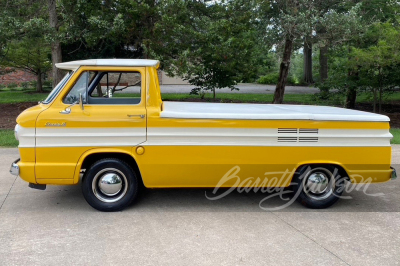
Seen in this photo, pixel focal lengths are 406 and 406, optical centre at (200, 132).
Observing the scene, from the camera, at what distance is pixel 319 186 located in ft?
19.1

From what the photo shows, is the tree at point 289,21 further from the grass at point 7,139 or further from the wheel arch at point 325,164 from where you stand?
the grass at point 7,139

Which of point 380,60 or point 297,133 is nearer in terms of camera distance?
point 297,133

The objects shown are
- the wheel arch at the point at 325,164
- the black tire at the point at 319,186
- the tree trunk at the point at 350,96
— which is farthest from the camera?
the tree trunk at the point at 350,96

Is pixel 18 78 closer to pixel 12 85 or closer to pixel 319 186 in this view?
pixel 12 85

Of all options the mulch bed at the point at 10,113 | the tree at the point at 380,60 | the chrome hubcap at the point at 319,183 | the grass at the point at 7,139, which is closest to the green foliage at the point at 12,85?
the mulch bed at the point at 10,113

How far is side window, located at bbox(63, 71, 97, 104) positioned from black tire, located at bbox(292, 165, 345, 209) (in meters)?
3.18

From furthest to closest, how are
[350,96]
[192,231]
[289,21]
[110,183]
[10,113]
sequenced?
[350,96], [10,113], [289,21], [110,183], [192,231]

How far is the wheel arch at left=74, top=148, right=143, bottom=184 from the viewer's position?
5336mm

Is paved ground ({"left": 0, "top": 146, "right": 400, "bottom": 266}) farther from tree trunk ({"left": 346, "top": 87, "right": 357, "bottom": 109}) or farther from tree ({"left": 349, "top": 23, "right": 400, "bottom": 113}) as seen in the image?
tree trunk ({"left": 346, "top": 87, "right": 357, "bottom": 109})

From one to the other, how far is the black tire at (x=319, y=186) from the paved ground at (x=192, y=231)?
154 mm

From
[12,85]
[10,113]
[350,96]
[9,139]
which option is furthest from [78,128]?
[12,85]

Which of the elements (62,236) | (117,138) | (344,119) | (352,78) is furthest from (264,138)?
(352,78)

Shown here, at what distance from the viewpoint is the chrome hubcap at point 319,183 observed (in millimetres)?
5785

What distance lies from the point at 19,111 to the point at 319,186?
12.5 meters
